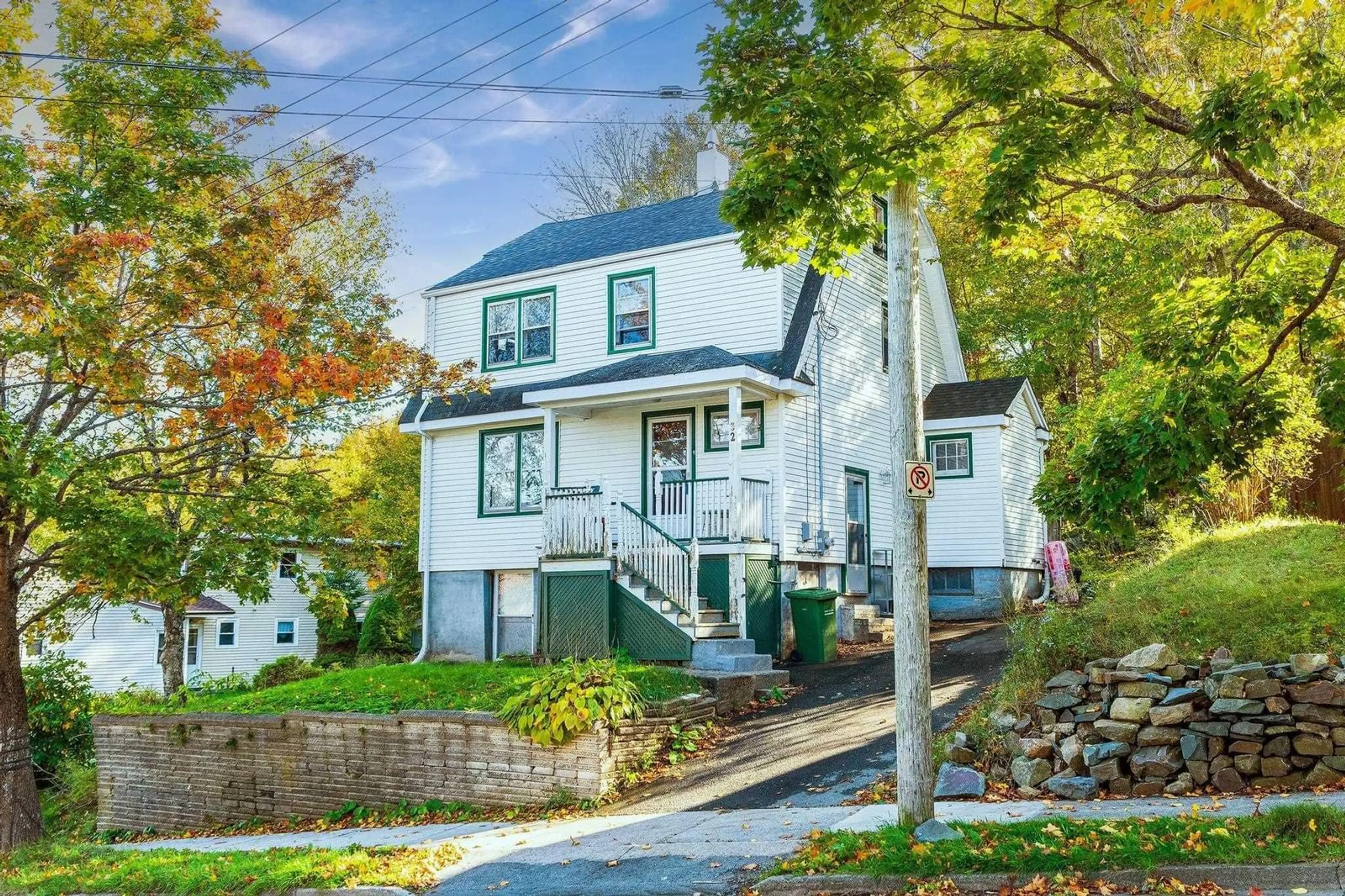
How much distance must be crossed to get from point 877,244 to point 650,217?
4.53 metres

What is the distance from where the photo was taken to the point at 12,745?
1343 centimetres

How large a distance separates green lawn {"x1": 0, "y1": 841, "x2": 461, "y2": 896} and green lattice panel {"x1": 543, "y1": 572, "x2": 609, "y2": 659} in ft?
21.1

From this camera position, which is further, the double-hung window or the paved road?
the double-hung window

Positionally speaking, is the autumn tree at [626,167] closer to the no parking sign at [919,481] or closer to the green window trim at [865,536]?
the green window trim at [865,536]

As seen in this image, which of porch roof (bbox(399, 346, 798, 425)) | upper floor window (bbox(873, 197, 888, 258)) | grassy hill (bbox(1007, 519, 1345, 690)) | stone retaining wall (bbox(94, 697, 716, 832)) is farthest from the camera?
upper floor window (bbox(873, 197, 888, 258))

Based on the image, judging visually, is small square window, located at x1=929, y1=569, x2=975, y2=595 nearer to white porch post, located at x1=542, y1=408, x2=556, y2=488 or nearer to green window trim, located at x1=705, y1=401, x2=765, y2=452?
green window trim, located at x1=705, y1=401, x2=765, y2=452

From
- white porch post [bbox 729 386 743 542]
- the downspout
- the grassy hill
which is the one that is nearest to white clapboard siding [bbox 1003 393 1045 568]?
white porch post [bbox 729 386 743 542]

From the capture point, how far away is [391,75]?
15.3 m

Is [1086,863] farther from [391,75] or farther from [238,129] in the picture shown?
[238,129]

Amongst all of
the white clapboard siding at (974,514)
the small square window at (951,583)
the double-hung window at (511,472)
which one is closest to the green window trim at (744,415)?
the double-hung window at (511,472)

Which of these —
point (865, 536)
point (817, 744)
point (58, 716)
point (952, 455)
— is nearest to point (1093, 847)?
point (817, 744)

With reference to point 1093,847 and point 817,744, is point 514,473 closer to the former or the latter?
point 817,744

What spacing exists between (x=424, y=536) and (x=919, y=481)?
15.7 meters

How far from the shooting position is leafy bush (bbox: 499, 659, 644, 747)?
35.4 ft
